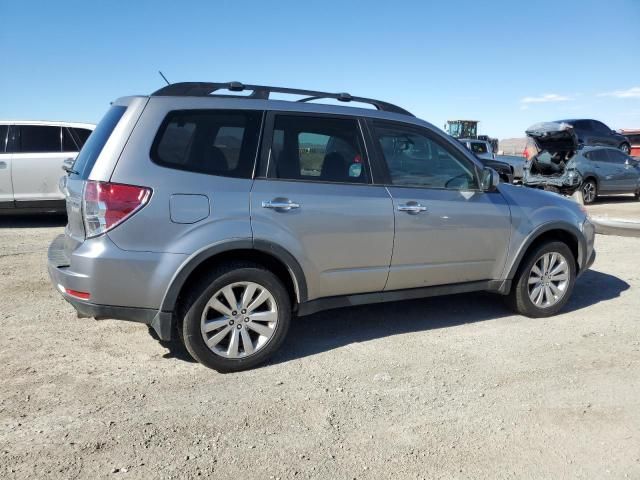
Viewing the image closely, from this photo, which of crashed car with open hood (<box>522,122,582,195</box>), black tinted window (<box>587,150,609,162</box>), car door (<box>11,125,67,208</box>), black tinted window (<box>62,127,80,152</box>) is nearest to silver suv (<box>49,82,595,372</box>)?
car door (<box>11,125,67,208</box>)

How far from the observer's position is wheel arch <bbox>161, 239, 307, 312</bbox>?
11.3 ft

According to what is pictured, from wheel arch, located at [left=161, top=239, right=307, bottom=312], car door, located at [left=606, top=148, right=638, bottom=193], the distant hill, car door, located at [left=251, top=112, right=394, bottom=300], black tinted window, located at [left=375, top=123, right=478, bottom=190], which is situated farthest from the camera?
the distant hill

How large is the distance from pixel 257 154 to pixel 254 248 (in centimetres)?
66

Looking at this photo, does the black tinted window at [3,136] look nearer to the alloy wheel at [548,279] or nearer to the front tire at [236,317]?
the front tire at [236,317]

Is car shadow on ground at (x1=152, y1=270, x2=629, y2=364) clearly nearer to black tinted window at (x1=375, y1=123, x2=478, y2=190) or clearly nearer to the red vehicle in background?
black tinted window at (x1=375, y1=123, x2=478, y2=190)

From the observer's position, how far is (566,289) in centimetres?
507

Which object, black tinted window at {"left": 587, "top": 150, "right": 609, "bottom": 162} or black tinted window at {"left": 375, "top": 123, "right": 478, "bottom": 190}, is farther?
black tinted window at {"left": 587, "top": 150, "right": 609, "bottom": 162}

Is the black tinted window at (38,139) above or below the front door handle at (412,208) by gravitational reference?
above

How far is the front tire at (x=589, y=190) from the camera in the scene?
14.6 meters

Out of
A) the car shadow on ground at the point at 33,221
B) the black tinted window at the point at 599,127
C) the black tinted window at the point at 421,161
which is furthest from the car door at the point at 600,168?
the car shadow on ground at the point at 33,221

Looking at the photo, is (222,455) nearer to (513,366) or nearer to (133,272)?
(133,272)

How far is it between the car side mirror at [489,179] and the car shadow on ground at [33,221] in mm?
7771

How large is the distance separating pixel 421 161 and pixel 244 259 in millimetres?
1681

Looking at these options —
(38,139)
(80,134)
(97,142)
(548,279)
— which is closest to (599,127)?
(548,279)
